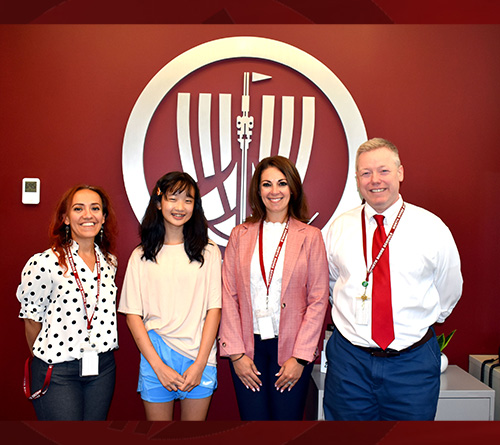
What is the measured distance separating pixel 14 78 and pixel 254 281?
6.24ft

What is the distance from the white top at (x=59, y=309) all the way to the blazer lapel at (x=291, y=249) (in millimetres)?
787

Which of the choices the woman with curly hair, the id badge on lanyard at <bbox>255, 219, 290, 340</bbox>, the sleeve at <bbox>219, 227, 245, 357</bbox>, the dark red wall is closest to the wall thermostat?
the dark red wall

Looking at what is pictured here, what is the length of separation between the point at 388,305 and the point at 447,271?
1.13ft

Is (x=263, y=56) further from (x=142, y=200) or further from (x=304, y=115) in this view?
(x=142, y=200)

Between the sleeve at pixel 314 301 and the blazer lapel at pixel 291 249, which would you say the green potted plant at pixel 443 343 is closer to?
the sleeve at pixel 314 301

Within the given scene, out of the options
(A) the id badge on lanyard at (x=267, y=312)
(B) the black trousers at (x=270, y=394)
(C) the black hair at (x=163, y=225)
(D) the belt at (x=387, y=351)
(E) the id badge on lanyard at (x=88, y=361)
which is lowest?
(B) the black trousers at (x=270, y=394)

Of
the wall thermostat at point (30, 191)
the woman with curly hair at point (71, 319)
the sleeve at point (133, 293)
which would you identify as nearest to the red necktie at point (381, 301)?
the sleeve at point (133, 293)

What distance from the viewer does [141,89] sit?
279 centimetres

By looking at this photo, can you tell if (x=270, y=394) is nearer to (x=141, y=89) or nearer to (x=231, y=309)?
(x=231, y=309)

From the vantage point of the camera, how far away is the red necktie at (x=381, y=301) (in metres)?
1.86

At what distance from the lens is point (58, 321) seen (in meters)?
1.99

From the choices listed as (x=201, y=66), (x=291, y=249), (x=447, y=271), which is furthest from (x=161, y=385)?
(x=201, y=66)

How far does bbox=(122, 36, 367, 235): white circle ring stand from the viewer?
8.97 feet
